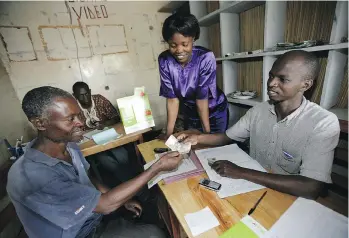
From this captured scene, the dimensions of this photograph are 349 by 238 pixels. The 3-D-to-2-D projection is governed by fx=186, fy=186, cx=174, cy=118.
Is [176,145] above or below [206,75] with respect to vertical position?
below

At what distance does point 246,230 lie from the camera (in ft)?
2.72

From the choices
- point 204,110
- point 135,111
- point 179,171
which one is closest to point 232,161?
point 179,171

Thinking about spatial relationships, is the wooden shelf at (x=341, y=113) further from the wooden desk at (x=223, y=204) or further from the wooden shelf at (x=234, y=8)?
the wooden shelf at (x=234, y=8)

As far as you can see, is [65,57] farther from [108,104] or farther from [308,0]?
[308,0]

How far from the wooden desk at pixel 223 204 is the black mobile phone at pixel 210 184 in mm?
24

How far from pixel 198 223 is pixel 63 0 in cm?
372

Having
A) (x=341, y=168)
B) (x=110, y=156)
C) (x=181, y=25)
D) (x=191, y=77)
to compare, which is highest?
(x=181, y=25)

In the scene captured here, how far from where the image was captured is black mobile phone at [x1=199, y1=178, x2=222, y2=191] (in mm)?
1077

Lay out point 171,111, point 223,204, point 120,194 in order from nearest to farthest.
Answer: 1. point 223,204
2. point 120,194
3. point 171,111

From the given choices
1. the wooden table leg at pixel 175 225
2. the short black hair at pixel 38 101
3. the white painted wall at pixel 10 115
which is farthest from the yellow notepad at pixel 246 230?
the white painted wall at pixel 10 115

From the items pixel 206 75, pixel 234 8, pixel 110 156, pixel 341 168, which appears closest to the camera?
pixel 341 168

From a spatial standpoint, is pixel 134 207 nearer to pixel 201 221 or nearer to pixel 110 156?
pixel 201 221

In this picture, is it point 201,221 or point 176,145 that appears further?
point 176,145

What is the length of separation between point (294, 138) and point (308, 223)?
0.55 metres
